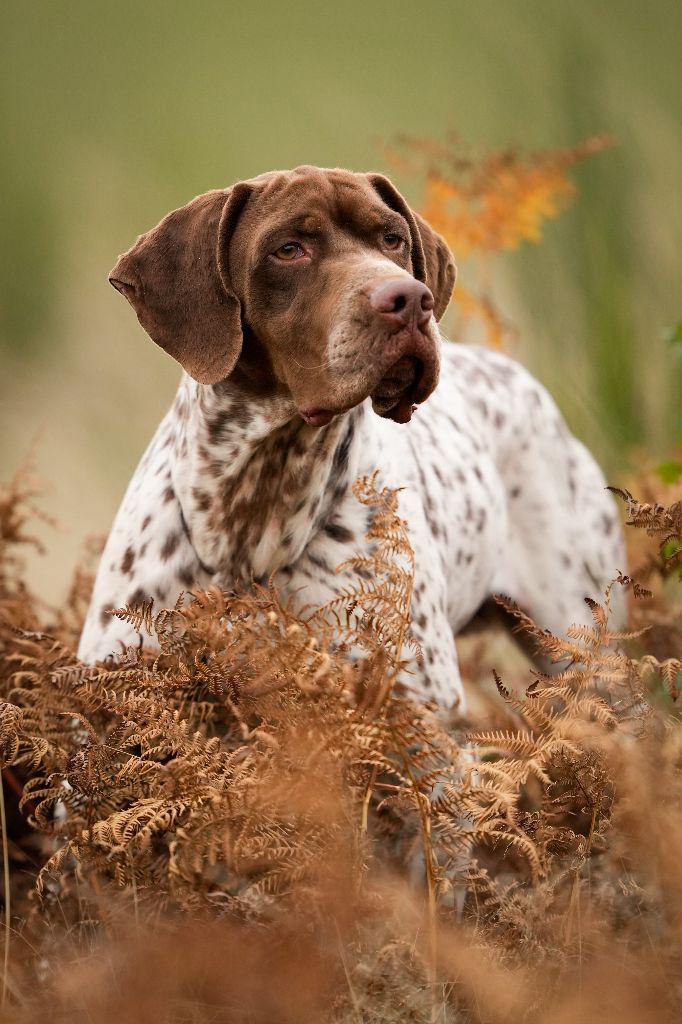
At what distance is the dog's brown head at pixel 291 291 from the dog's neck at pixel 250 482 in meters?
0.10

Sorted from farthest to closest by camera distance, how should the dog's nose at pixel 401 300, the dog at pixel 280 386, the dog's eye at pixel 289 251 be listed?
the dog's eye at pixel 289 251, the dog at pixel 280 386, the dog's nose at pixel 401 300

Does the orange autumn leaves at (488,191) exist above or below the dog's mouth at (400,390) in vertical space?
below

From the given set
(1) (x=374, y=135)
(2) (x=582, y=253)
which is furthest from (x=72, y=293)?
(2) (x=582, y=253)

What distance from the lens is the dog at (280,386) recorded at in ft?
10.2

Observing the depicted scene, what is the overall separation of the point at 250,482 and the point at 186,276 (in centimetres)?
58

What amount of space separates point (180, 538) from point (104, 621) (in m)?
0.30

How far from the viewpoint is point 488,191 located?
578cm

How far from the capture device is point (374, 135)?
630 cm

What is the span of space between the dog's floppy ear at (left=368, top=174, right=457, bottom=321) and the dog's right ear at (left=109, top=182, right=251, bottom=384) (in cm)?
44

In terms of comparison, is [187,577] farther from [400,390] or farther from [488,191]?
[488,191]

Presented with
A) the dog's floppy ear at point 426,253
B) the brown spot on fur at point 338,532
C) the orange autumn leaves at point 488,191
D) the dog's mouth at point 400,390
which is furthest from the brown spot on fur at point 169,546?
the orange autumn leaves at point 488,191

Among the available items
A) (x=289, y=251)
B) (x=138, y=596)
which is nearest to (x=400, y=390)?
(x=289, y=251)

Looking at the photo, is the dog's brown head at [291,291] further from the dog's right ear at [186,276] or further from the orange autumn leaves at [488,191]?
the orange autumn leaves at [488,191]

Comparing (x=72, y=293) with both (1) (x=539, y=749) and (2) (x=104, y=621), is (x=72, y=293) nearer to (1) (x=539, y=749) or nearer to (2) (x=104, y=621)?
(2) (x=104, y=621)
